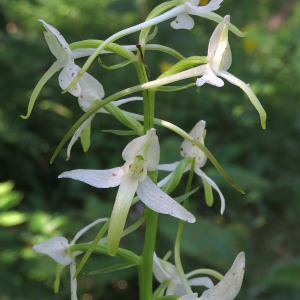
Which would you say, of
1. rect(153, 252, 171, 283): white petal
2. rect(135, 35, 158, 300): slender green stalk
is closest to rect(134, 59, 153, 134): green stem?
rect(135, 35, 158, 300): slender green stalk

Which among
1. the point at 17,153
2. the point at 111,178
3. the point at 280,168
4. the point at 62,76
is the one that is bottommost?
the point at 111,178

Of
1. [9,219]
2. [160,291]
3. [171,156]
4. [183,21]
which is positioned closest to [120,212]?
[160,291]

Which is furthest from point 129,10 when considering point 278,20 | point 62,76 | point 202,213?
point 278,20

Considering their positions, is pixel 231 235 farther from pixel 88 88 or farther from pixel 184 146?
pixel 88 88

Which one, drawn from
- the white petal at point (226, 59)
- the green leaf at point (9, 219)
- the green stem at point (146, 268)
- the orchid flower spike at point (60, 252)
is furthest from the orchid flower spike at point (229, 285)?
the green leaf at point (9, 219)

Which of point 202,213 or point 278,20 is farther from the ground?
point 278,20

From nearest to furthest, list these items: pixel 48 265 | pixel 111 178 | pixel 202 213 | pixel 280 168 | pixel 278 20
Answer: pixel 111 178 → pixel 48 265 → pixel 202 213 → pixel 280 168 → pixel 278 20
